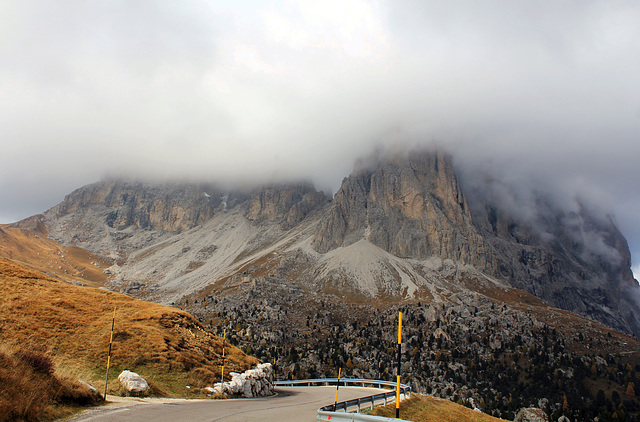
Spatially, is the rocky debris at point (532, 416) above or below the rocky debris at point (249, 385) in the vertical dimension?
below

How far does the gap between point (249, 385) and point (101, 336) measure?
11332mm

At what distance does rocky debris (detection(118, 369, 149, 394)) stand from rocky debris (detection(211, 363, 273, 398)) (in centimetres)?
493

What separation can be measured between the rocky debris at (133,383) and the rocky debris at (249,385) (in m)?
4.93

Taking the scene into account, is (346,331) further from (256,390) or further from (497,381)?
(256,390)

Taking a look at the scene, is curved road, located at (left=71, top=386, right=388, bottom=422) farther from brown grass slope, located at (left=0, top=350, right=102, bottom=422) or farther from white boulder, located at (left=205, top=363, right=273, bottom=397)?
white boulder, located at (left=205, top=363, right=273, bottom=397)

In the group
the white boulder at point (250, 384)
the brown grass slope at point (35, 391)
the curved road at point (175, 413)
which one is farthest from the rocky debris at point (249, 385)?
the brown grass slope at point (35, 391)

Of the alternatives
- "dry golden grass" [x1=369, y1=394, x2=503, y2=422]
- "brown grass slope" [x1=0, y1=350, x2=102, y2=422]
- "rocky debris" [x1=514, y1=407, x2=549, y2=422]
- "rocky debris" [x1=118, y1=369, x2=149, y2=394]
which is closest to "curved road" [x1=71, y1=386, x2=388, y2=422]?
"brown grass slope" [x1=0, y1=350, x2=102, y2=422]

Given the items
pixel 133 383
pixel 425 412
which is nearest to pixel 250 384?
pixel 133 383

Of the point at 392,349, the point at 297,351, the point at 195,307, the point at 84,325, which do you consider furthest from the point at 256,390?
the point at 195,307

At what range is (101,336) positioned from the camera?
89.0ft

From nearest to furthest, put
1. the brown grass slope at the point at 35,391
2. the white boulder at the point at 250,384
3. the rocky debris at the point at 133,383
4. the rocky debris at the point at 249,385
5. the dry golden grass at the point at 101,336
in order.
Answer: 1. the brown grass slope at the point at 35,391
2. the rocky debris at the point at 133,383
3. the dry golden grass at the point at 101,336
4. the rocky debris at the point at 249,385
5. the white boulder at the point at 250,384

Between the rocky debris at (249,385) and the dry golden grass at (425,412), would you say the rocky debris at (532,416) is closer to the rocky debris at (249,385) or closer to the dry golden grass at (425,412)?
the dry golden grass at (425,412)

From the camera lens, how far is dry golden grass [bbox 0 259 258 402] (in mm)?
23859

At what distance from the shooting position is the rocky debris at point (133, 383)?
2147cm
